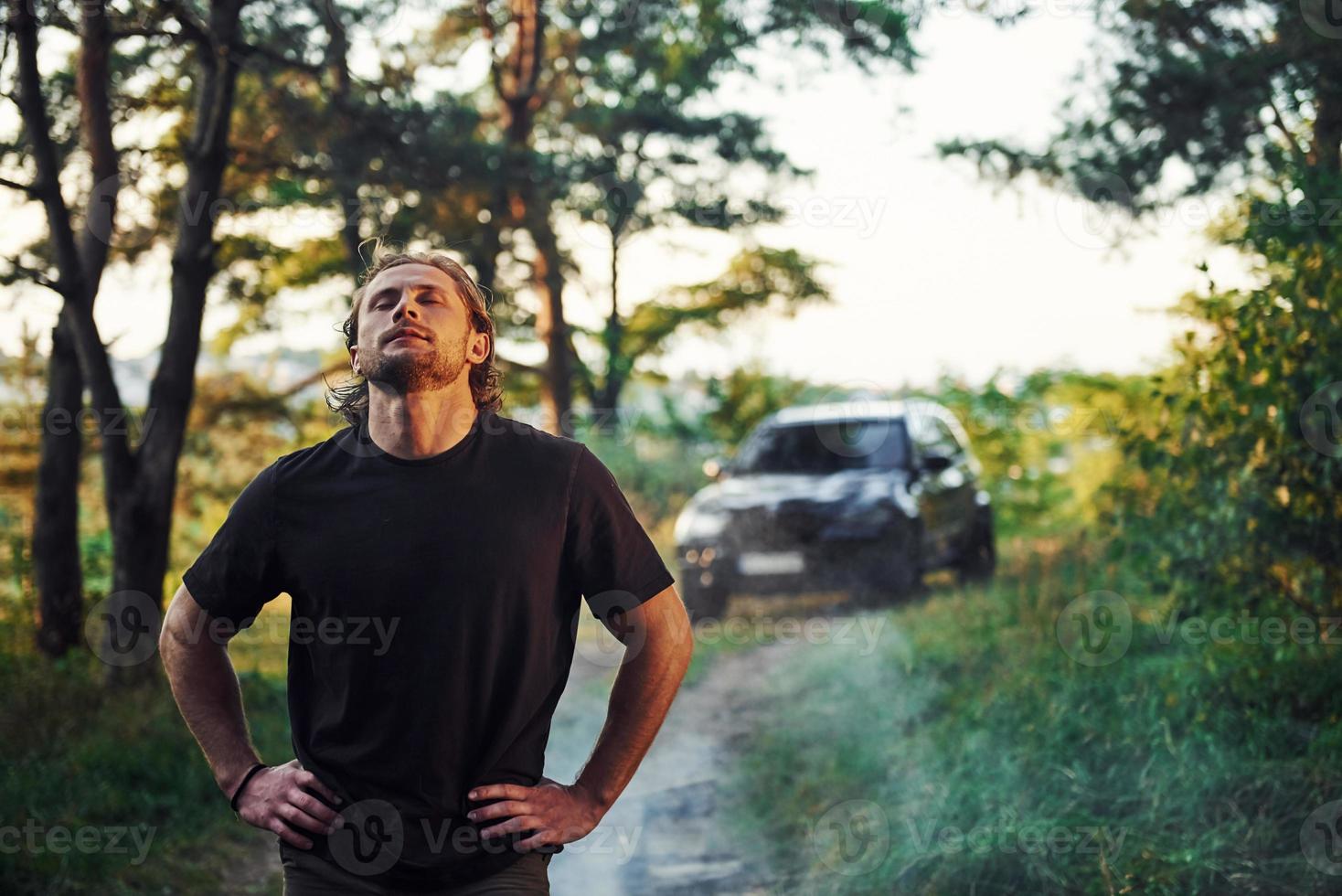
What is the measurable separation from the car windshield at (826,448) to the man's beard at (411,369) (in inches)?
376

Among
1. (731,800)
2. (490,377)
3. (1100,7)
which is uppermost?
(1100,7)

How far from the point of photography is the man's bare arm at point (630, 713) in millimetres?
2652

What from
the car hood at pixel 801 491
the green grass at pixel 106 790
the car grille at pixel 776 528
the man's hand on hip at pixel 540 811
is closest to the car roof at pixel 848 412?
the car hood at pixel 801 491

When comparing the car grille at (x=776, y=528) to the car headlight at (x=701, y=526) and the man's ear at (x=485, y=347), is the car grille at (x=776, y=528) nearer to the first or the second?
the car headlight at (x=701, y=526)

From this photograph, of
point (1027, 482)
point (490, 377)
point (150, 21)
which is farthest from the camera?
point (1027, 482)

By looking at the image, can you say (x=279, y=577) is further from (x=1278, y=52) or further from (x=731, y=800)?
(x=1278, y=52)

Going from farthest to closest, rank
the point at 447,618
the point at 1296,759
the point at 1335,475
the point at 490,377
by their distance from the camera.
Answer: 1. the point at 1335,475
2. the point at 1296,759
3. the point at 490,377
4. the point at 447,618

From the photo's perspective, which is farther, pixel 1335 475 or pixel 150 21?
pixel 150 21

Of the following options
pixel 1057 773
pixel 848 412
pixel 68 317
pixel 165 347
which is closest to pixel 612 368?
pixel 848 412

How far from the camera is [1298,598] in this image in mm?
6344

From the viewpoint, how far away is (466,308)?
3010 millimetres

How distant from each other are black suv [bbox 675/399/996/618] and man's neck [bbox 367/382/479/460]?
8.69 metres

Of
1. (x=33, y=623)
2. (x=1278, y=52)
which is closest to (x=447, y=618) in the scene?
(x=1278, y=52)

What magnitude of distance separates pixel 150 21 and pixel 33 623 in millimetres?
4784
